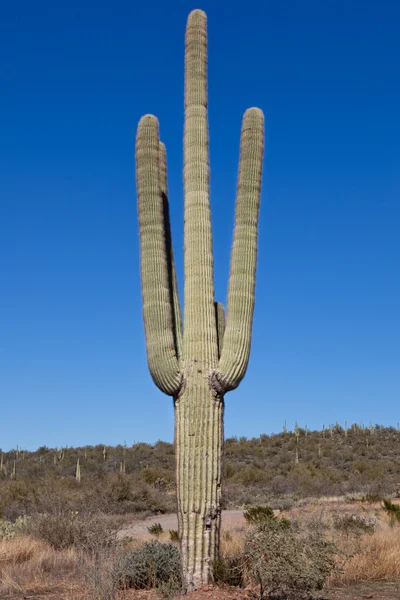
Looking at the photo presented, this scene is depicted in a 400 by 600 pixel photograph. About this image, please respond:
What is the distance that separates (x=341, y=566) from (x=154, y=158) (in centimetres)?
686

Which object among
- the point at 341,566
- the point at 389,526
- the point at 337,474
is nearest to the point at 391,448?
the point at 337,474

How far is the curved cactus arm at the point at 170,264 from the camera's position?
942cm

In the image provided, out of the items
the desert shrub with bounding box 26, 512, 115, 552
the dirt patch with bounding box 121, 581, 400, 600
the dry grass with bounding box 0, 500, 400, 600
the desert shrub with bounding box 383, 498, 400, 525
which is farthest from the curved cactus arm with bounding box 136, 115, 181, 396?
the desert shrub with bounding box 383, 498, 400, 525

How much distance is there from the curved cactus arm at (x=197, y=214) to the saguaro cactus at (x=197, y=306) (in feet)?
0.05

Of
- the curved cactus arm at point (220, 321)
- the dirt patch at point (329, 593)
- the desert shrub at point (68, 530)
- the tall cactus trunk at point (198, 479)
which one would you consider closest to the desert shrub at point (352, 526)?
the dirt patch at point (329, 593)

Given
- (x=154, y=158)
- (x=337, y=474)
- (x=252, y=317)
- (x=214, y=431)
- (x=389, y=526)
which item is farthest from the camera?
(x=337, y=474)

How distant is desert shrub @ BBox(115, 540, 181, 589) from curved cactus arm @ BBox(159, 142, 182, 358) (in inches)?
115

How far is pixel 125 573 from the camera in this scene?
29.6 feet

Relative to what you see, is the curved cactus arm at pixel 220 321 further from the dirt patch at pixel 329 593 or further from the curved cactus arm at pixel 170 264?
the dirt patch at pixel 329 593

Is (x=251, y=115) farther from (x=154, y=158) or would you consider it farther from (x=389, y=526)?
(x=389, y=526)

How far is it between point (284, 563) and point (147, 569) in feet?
8.10

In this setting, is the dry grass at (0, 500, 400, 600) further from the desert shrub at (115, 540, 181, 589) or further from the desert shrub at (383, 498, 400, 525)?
the desert shrub at (383, 498, 400, 525)

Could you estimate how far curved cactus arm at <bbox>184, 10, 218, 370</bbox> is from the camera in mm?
9047

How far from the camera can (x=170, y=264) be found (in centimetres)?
1010
